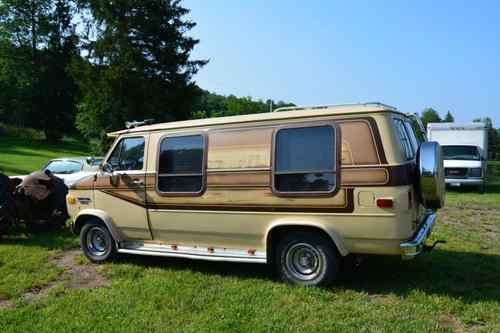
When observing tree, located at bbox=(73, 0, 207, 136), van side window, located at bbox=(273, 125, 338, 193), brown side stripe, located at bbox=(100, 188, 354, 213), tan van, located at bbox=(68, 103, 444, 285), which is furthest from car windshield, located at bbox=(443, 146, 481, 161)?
tree, located at bbox=(73, 0, 207, 136)

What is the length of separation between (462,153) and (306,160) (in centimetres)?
1685

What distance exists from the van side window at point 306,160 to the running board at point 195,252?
99cm

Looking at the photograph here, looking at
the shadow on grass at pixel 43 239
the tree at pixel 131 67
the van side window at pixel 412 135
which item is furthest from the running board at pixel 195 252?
the tree at pixel 131 67

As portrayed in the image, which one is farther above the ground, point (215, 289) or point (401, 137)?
point (401, 137)

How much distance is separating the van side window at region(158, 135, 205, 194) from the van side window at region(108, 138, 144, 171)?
0.42 m

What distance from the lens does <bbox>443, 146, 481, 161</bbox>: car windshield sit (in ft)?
65.4

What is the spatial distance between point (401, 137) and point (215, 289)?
2.98 m

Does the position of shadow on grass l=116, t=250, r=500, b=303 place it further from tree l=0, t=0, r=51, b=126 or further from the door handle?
tree l=0, t=0, r=51, b=126

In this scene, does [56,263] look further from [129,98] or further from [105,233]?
[129,98]

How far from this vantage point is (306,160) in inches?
227

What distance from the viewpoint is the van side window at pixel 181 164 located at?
258 inches

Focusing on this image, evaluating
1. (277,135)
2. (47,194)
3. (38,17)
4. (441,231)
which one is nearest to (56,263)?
(47,194)

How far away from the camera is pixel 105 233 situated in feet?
24.6

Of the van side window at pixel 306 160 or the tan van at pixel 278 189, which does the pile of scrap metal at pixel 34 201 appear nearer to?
the tan van at pixel 278 189
